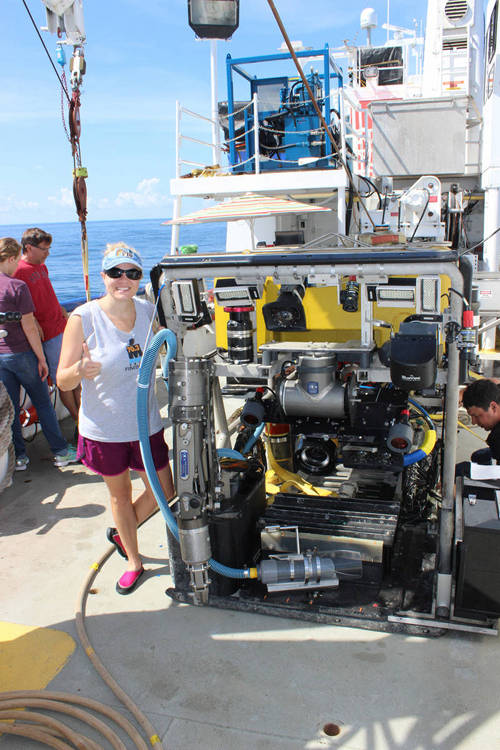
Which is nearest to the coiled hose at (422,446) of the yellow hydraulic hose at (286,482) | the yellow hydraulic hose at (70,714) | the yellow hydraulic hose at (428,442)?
the yellow hydraulic hose at (428,442)

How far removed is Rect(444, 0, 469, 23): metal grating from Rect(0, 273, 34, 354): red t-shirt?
10533 millimetres

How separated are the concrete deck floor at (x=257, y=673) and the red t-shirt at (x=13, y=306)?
1982 millimetres

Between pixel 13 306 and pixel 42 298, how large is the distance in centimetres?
60

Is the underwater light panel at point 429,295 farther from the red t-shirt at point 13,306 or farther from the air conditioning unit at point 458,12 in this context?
the air conditioning unit at point 458,12

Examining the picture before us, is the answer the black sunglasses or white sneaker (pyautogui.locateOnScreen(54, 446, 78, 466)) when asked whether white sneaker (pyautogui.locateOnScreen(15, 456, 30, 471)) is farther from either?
the black sunglasses

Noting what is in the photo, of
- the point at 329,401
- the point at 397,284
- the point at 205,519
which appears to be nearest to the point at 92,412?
the point at 205,519

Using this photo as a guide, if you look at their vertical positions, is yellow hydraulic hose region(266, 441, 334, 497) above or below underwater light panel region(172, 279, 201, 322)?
below

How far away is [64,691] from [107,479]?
109 centimetres

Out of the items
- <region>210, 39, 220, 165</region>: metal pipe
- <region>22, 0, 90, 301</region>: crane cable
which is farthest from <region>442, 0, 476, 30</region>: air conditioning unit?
<region>22, 0, 90, 301</region>: crane cable

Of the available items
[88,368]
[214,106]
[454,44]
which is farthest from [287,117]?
[88,368]

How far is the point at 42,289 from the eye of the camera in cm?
543

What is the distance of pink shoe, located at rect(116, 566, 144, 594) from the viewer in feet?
11.3

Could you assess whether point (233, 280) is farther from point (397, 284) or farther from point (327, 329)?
point (327, 329)

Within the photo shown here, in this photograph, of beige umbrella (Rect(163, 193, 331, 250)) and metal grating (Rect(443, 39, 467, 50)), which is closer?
beige umbrella (Rect(163, 193, 331, 250))
